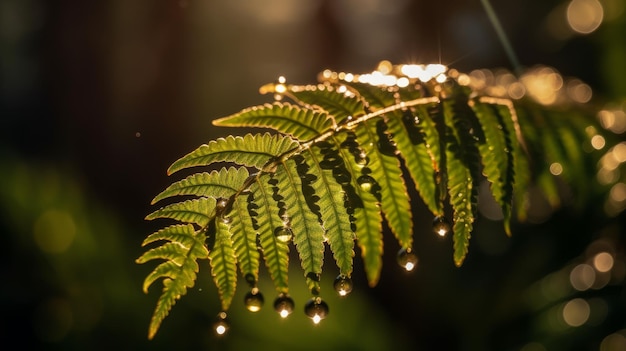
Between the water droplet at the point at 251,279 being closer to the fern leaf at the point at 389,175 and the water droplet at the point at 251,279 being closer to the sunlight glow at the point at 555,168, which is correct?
the fern leaf at the point at 389,175

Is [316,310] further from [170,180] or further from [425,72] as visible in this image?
[170,180]

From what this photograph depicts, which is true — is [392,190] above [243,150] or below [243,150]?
below

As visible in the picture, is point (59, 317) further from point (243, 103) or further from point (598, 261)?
point (243, 103)

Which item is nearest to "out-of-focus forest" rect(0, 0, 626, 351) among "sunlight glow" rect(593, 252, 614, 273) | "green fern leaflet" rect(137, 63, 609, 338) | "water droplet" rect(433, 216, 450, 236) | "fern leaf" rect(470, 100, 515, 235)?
"sunlight glow" rect(593, 252, 614, 273)

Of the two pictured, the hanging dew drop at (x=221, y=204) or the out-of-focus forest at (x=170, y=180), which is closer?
the hanging dew drop at (x=221, y=204)

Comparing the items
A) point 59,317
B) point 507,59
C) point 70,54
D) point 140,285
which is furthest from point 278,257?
point 70,54

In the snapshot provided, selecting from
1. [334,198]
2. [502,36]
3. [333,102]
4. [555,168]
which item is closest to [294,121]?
[333,102]

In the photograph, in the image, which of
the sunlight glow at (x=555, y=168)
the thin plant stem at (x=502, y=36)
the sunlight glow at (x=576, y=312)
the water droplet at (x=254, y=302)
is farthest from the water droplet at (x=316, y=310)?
the sunlight glow at (x=576, y=312)
